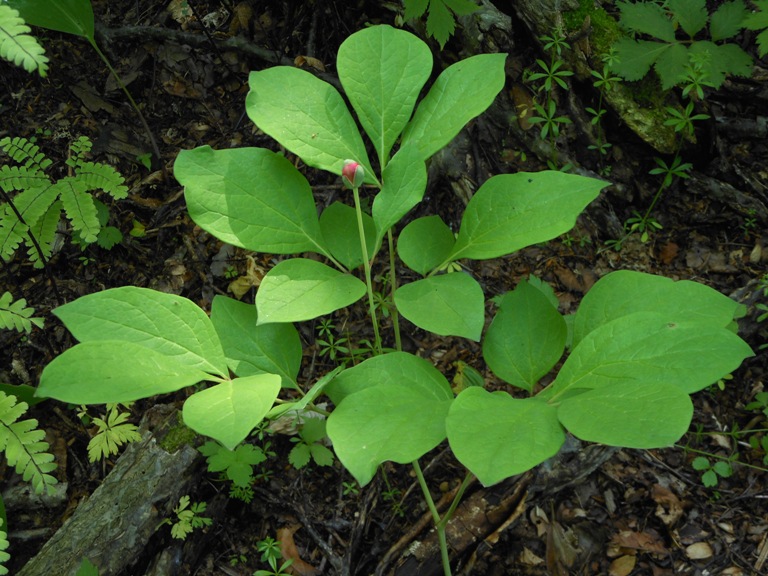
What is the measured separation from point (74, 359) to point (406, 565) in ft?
4.12

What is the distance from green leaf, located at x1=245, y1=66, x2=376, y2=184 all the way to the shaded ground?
120 cm

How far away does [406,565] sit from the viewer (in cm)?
187

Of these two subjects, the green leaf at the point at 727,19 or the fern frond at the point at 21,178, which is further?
the green leaf at the point at 727,19

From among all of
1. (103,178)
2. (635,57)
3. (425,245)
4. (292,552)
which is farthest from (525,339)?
(103,178)

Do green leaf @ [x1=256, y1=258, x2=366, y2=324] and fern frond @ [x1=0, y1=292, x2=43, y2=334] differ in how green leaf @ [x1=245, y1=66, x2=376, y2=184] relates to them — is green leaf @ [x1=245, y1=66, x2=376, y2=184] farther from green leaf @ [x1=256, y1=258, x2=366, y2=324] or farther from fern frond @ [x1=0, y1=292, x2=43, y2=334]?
fern frond @ [x1=0, y1=292, x2=43, y2=334]

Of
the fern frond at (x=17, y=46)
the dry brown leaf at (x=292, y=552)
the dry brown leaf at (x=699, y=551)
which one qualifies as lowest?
the dry brown leaf at (x=699, y=551)

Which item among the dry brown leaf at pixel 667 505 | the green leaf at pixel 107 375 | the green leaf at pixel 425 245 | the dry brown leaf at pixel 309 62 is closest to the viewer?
the green leaf at pixel 107 375

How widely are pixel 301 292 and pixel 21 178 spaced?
192cm

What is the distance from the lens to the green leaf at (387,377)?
122 cm

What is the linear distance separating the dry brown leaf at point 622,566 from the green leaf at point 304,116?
159 centimetres

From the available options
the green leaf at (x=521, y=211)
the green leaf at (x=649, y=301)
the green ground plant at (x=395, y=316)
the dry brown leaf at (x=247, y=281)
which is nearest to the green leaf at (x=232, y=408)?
the green ground plant at (x=395, y=316)

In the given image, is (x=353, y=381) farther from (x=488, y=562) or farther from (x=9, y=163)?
(x=9, y=163)

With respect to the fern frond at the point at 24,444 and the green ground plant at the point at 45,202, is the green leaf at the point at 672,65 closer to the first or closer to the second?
the green ground plant at the point at 45,202

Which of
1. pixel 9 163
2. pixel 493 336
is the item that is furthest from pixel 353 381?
pixel 9 163
